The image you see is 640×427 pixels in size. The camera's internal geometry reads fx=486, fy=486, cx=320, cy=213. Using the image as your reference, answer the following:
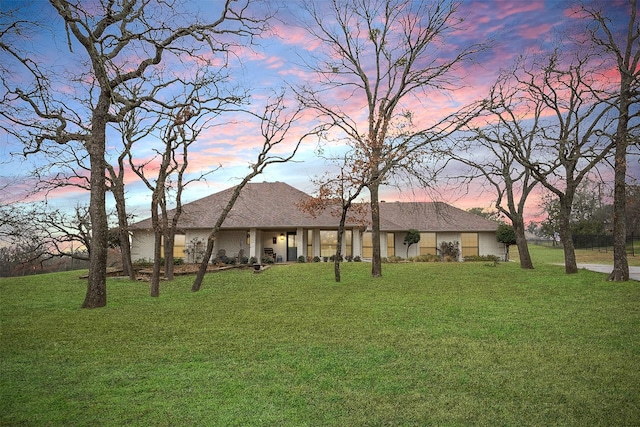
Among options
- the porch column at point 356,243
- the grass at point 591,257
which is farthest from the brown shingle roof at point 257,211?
the grass at point 591,257

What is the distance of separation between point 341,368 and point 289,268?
1879 centimetres

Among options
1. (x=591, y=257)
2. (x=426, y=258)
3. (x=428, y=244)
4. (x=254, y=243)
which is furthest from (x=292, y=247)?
(x=591, y=257)

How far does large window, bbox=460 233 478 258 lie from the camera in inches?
1629

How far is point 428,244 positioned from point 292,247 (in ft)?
40.3

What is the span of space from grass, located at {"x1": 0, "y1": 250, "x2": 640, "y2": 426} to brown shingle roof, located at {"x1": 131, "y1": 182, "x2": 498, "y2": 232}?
16447 mm

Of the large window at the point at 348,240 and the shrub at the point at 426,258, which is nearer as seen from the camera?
the large window at the point at 348,240

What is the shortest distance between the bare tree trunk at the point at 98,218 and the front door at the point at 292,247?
69.5 ft

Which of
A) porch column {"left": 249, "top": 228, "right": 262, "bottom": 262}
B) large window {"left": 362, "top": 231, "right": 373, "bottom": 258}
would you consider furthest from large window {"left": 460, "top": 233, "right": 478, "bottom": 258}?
porch column {"left": 249, "top": 228, "right": 262, "bottom": 262}

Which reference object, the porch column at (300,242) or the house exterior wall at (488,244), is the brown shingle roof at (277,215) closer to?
the porch column at (300,242)

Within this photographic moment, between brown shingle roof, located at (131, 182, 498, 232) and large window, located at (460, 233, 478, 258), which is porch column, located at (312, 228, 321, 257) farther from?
large window, located at (460, 233, 478, 258)

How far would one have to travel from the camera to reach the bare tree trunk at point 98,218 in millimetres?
14906

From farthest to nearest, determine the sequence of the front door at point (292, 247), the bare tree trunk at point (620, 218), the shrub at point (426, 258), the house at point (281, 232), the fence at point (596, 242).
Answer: the fence at point (596, 242), the shrub at point (426, 258), the front door at point (292, 247), the house at point (281, 232), the bare tree trunk at point (620, 218)

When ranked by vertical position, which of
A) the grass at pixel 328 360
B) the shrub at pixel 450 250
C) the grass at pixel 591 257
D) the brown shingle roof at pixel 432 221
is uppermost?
the brown shingle roof at pixel 432 221

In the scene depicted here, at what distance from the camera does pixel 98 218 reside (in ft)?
49.2
